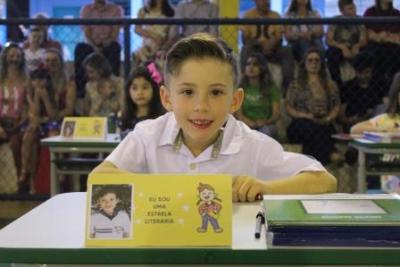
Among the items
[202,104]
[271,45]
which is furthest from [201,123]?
[271,45]

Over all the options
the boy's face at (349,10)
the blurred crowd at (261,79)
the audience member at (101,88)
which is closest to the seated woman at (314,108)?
the blurred crowd at (261,79)

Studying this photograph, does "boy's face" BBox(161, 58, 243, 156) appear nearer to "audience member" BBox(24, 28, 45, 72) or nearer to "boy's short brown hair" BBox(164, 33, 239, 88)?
"boy's short brown hair" BBox(164, 33, 239, 88)

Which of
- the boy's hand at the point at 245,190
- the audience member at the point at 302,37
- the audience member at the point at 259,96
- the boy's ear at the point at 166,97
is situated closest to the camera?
the boy's hand at the point at 245,190

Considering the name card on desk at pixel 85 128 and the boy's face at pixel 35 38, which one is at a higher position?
the boy's face at pixel 35 38

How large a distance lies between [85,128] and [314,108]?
1.59 metres

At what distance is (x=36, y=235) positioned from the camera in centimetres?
99

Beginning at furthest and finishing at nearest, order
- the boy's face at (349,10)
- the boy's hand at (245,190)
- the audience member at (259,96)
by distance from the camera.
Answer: the boy's face at (349,10) → the audience member at (259,96) → the boy's hand at (245,190)

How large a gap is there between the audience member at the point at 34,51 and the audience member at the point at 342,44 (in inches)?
81.3

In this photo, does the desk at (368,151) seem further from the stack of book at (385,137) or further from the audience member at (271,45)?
the audience member at (271,45)

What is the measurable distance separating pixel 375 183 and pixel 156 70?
171 cm

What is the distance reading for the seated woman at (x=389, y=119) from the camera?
3843 mm

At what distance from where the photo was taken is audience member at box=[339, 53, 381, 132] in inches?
170

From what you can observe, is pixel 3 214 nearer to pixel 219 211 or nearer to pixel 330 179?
pixel 330 179

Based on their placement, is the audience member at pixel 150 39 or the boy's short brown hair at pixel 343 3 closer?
the audience member at pixel 150 39
